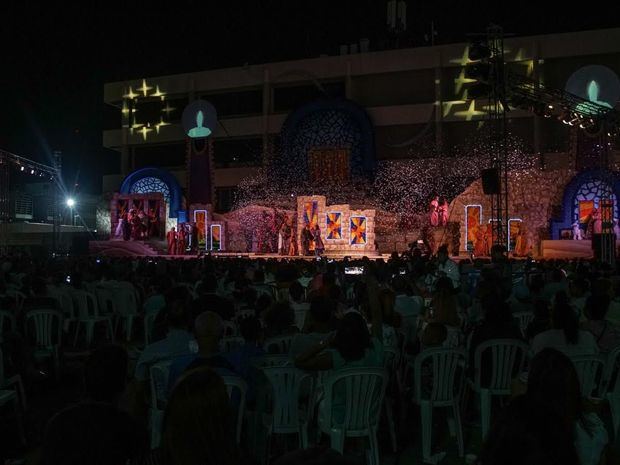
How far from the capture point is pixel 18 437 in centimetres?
493

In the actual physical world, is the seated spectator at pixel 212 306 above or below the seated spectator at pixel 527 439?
above

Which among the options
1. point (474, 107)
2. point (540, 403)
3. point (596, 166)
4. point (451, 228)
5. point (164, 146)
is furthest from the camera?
point (164, 146)

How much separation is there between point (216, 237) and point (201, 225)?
2.98 ft

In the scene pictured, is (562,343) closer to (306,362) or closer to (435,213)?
(306,362)

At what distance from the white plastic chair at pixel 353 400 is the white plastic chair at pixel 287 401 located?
0.28 metres

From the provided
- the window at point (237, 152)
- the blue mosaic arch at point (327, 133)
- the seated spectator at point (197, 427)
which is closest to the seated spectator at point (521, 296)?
the seated spectator at point (197, 427)

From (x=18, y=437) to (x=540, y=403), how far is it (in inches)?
173

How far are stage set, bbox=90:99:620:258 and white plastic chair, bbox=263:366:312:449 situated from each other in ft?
50.3

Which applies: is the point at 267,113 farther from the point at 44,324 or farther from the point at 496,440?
the point at 496,440

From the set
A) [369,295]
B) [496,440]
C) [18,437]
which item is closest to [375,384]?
[369,295]

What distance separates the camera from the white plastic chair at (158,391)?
3.96 meters

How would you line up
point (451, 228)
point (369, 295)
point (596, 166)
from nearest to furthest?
point (369, 295), point (596, 166), point (451, 228)

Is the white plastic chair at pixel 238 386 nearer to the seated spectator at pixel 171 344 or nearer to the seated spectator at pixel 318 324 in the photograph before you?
the seated spectator at pixel 171 344

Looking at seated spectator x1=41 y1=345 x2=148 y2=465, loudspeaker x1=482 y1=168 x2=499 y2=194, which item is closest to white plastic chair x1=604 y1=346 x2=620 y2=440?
seated spectator x1=41 y1=345 x2=148 y2=465
